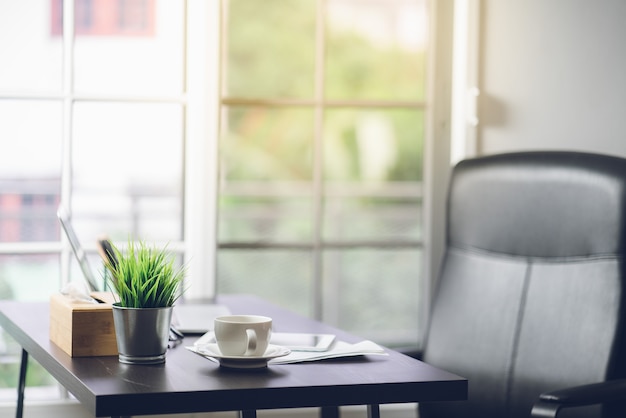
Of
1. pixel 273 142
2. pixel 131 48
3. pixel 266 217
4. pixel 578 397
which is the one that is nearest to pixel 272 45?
pixel 273 142

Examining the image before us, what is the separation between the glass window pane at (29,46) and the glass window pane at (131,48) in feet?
0.27

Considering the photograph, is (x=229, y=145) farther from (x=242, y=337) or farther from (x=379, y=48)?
(x=242, y=337)

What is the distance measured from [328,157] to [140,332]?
138cm

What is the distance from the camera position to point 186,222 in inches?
109

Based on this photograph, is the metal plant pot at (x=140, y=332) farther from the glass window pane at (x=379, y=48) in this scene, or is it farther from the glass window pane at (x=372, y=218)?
the glass window pane at (x=379, y=48)

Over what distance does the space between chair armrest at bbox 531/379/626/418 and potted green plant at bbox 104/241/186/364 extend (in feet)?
2.19

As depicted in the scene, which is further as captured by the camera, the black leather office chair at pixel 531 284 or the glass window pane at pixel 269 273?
the glass window pane at pixel 269 273

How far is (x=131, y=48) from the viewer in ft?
9.21

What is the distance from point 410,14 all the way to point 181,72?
0.73 m

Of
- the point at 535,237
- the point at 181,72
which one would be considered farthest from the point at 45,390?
the point at 535,237

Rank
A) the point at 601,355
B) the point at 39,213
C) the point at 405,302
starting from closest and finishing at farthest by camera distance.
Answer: the point at 601,355 → the point at 39,213 → the point at 405,302

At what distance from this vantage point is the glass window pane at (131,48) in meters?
2.73

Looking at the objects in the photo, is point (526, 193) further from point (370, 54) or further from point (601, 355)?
point (370, 54)

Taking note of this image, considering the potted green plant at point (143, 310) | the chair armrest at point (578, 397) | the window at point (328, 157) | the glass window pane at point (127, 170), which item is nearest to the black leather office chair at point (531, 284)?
the chair armrest at point (578, 397)
